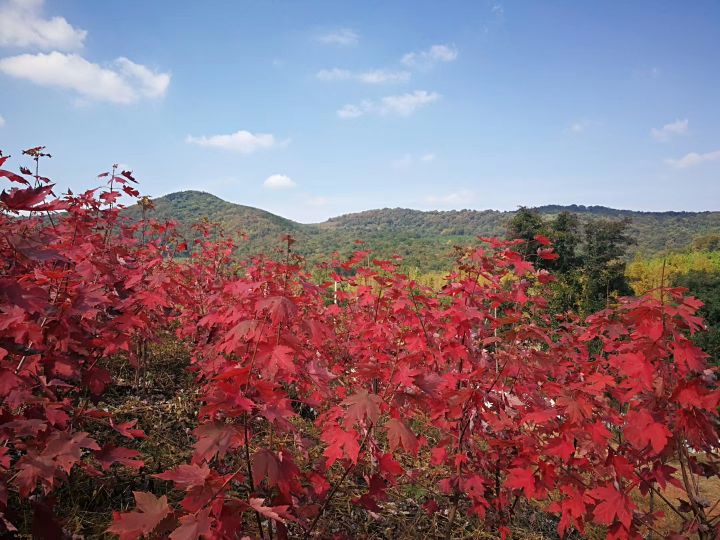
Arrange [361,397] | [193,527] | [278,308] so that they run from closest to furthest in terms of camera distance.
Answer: [193,527], [278,308], [361,397]

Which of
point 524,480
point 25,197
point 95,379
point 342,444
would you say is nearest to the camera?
point 25,197

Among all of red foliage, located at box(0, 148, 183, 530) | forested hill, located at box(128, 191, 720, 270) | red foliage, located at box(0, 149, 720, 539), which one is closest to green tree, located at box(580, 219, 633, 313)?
forested hill, located at box(128, 191, 720, 270)

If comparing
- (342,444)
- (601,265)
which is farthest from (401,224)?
(342,444)

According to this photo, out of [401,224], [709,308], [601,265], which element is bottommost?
[709,308]

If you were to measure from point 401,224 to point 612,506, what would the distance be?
14447cm

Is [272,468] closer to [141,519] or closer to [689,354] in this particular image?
[141,519]

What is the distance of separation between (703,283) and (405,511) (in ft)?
95.1

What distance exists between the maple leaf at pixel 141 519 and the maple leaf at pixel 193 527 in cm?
11

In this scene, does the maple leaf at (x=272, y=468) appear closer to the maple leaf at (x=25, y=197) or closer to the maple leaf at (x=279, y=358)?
the maple leaf at (x=279, y=358)

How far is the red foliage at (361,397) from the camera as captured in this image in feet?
5.22

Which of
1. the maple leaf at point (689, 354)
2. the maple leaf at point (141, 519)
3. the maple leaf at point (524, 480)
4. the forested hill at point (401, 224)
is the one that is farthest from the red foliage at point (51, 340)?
the forested hill at point (401, 224)

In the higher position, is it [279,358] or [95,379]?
[279,358]

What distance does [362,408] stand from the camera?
169 centimetres

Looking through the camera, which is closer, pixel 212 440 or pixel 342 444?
pixel 212 440
